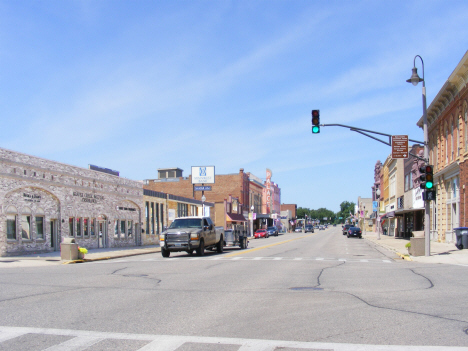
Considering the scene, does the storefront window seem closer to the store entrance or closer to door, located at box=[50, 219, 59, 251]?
the store entrance

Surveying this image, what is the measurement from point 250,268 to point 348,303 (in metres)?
8.14

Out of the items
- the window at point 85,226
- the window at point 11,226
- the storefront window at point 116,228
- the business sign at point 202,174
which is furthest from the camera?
the business sign at point 202,174

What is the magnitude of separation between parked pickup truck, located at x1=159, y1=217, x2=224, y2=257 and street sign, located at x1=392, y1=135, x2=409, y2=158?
1007 cm

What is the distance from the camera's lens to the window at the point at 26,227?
2700 cm

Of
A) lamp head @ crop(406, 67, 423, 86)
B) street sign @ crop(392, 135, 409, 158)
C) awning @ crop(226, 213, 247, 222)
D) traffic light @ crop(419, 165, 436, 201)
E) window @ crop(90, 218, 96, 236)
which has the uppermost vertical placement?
lamp head @ crop(406, 67, 423, 86)

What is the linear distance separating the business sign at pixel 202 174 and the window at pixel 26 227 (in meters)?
38.4

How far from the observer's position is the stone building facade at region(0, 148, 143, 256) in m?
26.1

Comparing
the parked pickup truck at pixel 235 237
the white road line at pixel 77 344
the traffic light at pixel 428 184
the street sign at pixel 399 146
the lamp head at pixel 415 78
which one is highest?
the lamp head at pixel 415 78

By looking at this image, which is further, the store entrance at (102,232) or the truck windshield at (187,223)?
the store entrance at (102,232)

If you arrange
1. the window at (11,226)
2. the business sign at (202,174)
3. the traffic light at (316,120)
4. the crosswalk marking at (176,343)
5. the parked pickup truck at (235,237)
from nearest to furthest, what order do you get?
the crosswalk marking at (176,343), the traffic light at (316,120), the window at (11,226), the parked pickup truck at (235,237), the business sign at (202,174)

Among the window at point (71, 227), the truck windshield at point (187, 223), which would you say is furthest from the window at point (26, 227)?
the truck windshield at point (187, 223)

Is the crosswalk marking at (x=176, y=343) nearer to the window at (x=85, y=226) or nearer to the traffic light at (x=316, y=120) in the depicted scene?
the traffic light at (x=316, y=120)

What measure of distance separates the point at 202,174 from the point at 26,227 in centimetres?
3897

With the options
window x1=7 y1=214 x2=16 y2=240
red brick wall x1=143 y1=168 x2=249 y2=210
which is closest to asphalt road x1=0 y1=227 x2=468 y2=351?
window x1=7 y1=214 x2=16 y2=240
